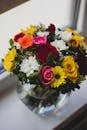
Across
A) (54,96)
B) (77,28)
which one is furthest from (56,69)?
(77,28)

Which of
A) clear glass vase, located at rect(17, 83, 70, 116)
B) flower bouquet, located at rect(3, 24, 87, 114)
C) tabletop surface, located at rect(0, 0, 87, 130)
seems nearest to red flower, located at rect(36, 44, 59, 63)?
flower bouquet, located at rect(3, 24, 87, 114)

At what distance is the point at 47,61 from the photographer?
2.81ft

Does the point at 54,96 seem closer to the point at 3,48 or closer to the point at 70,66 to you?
the point at 70,66

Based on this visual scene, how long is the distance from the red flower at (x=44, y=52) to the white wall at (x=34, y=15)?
24cm

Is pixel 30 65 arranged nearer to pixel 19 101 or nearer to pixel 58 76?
pixel 58 76

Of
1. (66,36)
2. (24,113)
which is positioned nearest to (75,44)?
(66,36)

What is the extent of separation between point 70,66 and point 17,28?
1.04 ft

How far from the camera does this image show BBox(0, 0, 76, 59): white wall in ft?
3.51

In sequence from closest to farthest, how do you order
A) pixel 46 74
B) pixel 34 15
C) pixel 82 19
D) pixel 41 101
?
pixel 46 74, pixel 41 101, pixel 34 15, pixel 82 19

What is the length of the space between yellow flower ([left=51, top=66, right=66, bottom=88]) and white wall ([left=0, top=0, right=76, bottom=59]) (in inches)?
11.4

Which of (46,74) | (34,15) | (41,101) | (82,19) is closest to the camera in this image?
(46,74)

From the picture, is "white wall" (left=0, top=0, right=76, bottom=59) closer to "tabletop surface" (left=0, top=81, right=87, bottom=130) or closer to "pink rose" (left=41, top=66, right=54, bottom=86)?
"tabletop surface" (left=0, top=81, right=87, bottom=130)

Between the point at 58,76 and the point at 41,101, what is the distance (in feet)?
0.48

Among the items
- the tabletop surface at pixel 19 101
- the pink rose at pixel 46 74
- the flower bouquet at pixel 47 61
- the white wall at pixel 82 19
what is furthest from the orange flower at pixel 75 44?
the white wall at pixel 82 19
